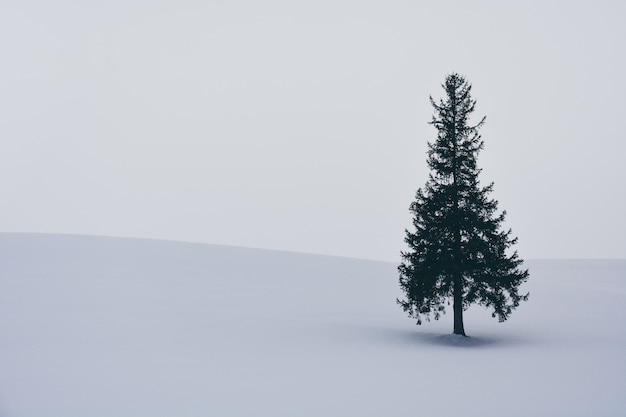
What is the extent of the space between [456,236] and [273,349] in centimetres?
960

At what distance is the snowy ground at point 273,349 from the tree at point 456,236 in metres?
2.01

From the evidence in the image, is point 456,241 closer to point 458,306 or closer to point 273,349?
point 458,306

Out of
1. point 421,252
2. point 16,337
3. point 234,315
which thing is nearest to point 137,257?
point 234,315

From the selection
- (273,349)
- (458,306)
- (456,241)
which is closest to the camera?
(273,349)

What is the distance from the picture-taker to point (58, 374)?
55.6ft

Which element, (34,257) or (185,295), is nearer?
(185,295)

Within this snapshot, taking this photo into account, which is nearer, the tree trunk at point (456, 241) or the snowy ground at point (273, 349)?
the snowy ground at point (273, 349)

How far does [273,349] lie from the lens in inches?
847

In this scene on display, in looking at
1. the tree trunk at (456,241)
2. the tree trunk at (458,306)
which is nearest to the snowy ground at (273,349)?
the tree trunk at (458,306)

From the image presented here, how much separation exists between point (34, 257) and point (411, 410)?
4132 cm

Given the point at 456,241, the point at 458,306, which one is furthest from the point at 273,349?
the point at 456,241

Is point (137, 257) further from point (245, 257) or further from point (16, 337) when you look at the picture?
point (16, 337)

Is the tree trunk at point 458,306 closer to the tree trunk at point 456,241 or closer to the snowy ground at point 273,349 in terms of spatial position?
the tree trunk at point 456,241

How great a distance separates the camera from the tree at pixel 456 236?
24656 millimetres
